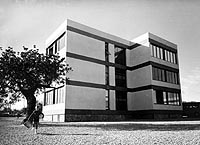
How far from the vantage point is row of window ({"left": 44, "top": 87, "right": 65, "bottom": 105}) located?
21.6 meters

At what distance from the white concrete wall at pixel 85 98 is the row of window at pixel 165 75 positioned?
7858mm

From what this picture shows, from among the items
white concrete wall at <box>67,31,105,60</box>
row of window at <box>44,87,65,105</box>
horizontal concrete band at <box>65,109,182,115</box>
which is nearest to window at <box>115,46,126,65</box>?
white concrete wall at <box>67,31,105,60</box>

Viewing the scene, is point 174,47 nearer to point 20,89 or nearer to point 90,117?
point 90,117

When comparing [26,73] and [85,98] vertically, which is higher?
[26,73]

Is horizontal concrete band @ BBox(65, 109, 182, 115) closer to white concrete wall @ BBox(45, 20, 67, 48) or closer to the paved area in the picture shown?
white concrete wall @ BBox(45, 20, 67, 48)

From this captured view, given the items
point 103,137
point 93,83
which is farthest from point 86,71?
point 103,137

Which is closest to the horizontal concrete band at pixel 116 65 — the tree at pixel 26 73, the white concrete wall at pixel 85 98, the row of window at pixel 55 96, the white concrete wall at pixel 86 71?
the white concrete wall at pixel 86 71

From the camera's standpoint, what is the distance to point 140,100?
2652 centimetres

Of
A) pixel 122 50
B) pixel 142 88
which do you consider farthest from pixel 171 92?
pixel 122 50

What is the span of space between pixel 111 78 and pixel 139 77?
431 cm

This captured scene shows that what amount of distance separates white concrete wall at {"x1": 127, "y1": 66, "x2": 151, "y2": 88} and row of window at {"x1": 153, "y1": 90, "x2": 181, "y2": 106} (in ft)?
6.26

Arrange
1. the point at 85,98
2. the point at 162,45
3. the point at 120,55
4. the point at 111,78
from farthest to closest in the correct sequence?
1. the point at 162,45
2. the point at 120,55
3. the point at 111,78
4. the point at 85,98

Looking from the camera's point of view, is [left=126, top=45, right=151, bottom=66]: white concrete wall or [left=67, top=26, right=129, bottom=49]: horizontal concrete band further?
[left=126, top=45, right=151, bottom=66]: white concrete wall

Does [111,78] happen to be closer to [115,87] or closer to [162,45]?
[115,87]
